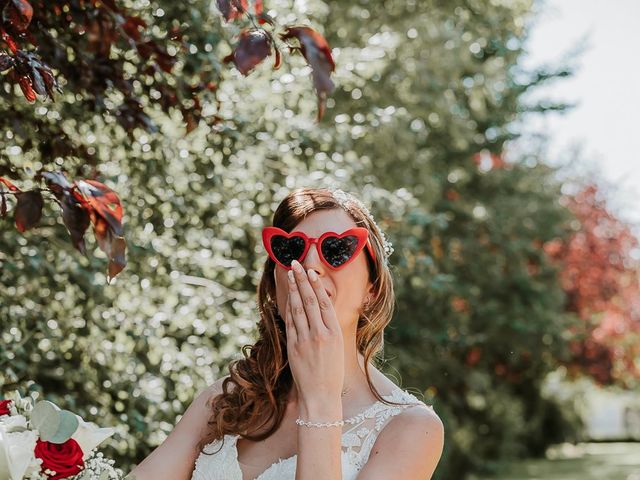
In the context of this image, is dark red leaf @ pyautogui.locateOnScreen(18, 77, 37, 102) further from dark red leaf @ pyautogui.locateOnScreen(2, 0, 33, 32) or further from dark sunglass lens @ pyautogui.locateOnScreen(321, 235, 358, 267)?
dark sunglass lens @ pyautogui.locateOnScreen(321, 235, 358, 267)

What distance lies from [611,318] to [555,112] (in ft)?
24.0

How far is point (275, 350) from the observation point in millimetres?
2859

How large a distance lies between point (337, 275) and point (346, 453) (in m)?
0.49

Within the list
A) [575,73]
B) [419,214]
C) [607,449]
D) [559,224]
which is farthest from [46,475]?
[607,449]

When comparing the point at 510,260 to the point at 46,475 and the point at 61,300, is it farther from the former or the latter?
the point at 46,475

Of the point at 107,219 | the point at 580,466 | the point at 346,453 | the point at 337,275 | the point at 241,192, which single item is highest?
the point at 241,192

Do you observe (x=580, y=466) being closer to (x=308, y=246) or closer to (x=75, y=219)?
(x=308, y=246)

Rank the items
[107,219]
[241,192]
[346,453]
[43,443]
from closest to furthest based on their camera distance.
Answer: [43,443] < [107,219] < [346,453] < [241,192]

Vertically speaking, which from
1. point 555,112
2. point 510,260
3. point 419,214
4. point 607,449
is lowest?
point 607,449

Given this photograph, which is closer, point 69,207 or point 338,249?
point 69,207

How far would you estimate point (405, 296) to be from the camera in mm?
11445

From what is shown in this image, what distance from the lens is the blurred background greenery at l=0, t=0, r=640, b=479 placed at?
406 centimetres

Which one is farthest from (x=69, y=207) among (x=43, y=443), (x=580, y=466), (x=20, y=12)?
(x=580, y=466)

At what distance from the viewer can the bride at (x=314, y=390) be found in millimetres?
2285
